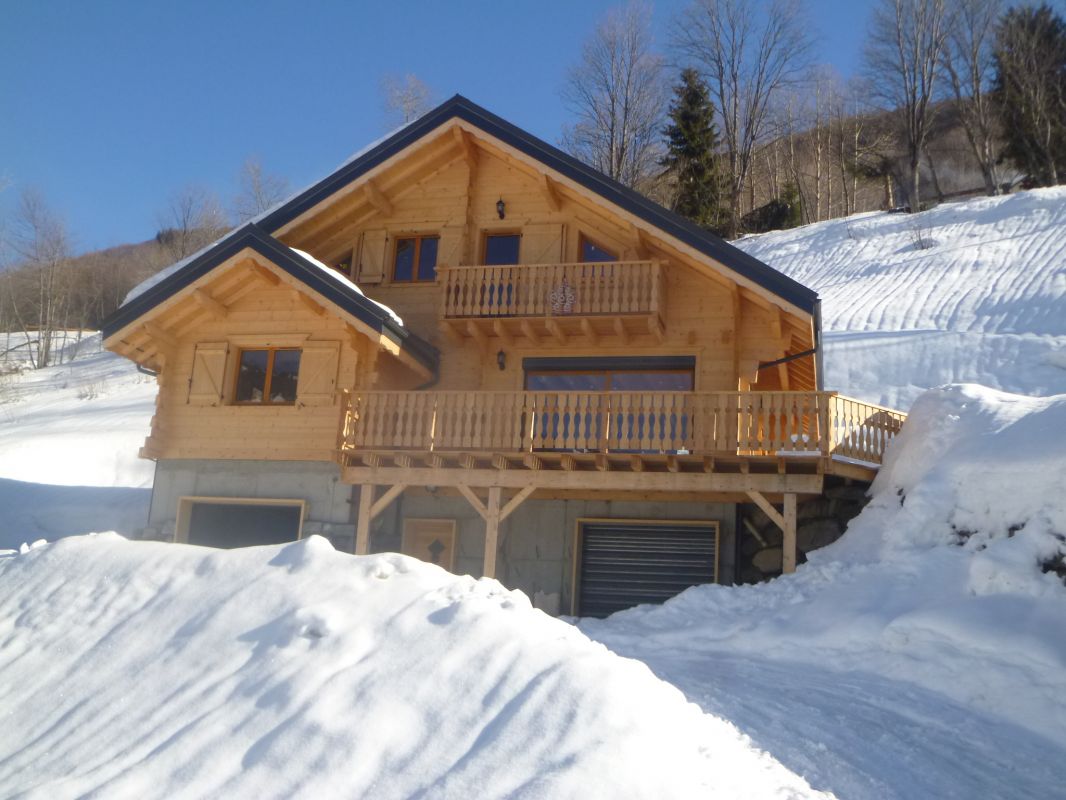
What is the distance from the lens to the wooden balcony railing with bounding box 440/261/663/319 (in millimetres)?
16047

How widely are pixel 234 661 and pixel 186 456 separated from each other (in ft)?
34.6

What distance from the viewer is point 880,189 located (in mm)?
59938

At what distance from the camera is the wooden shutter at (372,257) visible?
18.2 metres

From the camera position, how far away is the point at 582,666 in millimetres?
6062

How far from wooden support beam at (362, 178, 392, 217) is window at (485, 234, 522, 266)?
1.96 metres

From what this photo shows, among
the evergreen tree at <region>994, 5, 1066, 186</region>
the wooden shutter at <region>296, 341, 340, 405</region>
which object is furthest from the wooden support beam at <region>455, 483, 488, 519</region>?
the evergreen tree at <region>994, 5, 1066, 186</region>

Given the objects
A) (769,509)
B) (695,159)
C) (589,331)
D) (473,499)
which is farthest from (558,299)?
(695,159)

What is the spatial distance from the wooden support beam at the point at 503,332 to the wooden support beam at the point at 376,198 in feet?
11.1

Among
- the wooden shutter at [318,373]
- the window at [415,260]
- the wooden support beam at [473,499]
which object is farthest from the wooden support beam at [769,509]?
the window at [415,260]

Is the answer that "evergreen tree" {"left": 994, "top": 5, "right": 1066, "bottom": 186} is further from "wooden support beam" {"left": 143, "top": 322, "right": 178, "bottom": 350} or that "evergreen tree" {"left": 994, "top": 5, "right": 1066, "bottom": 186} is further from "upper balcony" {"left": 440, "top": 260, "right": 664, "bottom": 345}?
"wooden support beam" {"left": 143, "top": 322, "right": 178, "bottom": 350}

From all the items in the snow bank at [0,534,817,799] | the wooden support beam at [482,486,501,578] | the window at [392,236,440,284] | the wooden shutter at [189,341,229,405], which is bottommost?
the snow bank at [0,534,817,799]

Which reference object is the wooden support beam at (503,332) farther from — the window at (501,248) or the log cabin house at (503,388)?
the window at (501,248)

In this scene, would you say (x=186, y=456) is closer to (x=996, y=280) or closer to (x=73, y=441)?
(x=73, y=441)

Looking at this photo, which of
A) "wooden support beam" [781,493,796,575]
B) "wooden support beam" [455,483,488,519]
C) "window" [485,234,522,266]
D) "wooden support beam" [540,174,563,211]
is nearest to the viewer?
"wooden support beam" [781,493,796,575]
